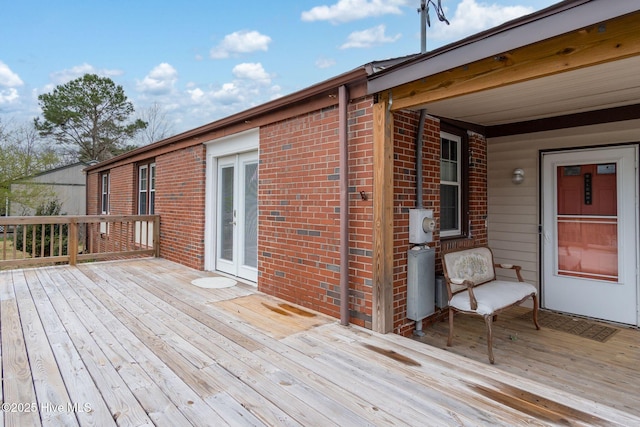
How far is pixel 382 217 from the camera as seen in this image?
10.4ft

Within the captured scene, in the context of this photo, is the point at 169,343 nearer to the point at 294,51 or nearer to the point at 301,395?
the point at 301,395

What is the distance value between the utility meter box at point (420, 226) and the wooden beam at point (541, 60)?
41.7 inches

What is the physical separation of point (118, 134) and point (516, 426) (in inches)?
955

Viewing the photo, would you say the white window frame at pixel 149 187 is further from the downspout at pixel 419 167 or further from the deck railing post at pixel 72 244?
Result: the downspout at pixel 419 167

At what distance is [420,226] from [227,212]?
3.48 metres

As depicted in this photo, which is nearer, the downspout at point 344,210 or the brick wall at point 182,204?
the downspout at point 344,210

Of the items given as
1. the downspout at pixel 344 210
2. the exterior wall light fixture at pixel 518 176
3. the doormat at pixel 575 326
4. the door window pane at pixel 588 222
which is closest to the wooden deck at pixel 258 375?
the downspout at pixel 344 210

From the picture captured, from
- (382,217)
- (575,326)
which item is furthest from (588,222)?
(382,217)

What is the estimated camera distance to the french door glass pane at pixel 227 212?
5.78 m

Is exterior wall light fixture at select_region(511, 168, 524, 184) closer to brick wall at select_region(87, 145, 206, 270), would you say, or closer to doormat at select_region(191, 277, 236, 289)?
doormat at select_region(191, 277, 236, 289)

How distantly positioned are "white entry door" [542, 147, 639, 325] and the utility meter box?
1971mm

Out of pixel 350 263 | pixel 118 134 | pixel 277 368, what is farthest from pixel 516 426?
pixel 118 134

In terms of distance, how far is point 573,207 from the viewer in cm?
423

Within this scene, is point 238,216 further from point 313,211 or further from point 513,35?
point 513,35
